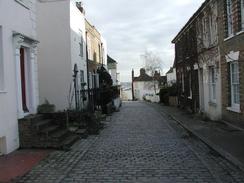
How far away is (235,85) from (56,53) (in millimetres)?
9734

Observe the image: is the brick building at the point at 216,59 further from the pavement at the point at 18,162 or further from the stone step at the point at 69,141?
the pavement at the point at 18,162

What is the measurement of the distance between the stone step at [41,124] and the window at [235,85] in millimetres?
7545

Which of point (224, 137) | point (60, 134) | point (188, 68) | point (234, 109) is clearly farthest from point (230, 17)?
point (188, 68)

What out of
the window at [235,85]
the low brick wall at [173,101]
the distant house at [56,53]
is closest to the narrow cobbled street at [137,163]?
the window at [235,85]

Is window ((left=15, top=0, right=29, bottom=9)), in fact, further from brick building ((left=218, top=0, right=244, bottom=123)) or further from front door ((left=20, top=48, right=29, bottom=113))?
brick building ((left=218, top=0, right=244, bottom=123))

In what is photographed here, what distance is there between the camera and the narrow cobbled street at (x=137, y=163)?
8977 mm

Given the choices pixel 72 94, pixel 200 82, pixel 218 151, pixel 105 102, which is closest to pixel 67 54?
pixel 72 94

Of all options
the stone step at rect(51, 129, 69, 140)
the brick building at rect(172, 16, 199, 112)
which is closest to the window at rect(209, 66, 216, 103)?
the brick building at rect(172, 16, 199, 112)

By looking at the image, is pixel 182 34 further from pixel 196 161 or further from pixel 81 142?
pixel 196 161

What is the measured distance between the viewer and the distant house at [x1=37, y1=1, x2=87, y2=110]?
22.4m

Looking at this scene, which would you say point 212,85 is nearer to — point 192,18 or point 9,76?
point 192,18

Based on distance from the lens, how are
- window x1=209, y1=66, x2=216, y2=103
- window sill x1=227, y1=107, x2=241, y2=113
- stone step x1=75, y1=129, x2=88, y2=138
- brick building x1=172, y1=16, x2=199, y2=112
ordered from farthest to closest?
brick building x1=172, y1=16, x2=199, y2=112 < window x1=209, y1=66, x2=216, y2=103 < window sill x1=227, y1=107, x2=241, y2=113 < stone step x1=75, y1=129, x2=88, y2=138

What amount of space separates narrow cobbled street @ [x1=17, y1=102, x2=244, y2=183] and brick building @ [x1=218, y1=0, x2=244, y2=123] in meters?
2.71

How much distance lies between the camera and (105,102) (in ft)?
91.2
